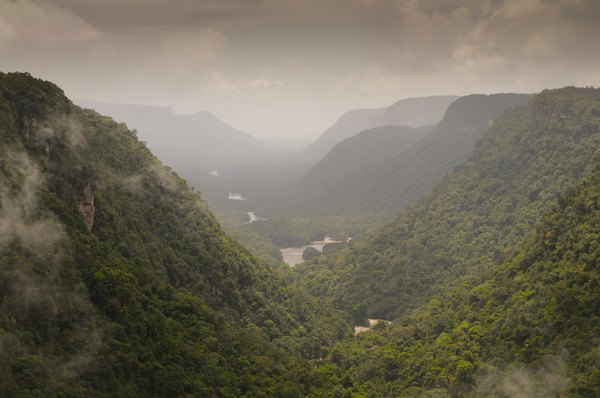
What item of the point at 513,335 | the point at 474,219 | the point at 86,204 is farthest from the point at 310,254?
the point at 86,204

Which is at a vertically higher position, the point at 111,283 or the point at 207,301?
the point at 111,283

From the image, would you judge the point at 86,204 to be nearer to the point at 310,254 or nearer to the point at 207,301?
the point at 207,301

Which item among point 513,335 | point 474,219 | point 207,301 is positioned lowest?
point 513,335

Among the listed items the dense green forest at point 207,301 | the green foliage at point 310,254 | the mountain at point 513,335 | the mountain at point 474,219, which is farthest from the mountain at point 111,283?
the green foliage at point 310,254

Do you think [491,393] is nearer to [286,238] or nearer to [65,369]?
[65,369]

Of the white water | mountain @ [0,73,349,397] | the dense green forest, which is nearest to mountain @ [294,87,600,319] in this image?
the dense green forest

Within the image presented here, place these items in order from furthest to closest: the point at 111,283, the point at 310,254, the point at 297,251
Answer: the point at 297,251
the point at 310,254
the point at 111,283
